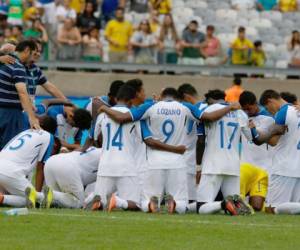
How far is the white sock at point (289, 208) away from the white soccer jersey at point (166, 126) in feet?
4.44

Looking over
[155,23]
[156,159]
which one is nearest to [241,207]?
[156,159]

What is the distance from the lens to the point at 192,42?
28328mm

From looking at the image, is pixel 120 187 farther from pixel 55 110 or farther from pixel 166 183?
pixel 55 110

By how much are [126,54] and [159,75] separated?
100 centimetres

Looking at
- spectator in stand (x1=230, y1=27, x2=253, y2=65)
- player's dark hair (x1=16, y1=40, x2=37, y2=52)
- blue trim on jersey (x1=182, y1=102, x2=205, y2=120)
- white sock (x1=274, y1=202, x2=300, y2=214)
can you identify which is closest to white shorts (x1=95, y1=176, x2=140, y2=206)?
blue trim on jersey (x1=182, y1=102, x2=205, y2=120)

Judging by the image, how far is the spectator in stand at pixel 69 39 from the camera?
91.6ft

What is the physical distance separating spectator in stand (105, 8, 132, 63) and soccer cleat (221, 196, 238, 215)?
1357 centimetres

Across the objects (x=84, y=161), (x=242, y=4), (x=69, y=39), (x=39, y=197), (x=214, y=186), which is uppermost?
(x=242, y=4)

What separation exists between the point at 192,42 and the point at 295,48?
2585mm

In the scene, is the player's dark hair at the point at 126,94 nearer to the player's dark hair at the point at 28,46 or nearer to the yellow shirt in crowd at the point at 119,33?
the player's dark hair at the point at 28,46

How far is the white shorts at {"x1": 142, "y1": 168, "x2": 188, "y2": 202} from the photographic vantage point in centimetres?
1559

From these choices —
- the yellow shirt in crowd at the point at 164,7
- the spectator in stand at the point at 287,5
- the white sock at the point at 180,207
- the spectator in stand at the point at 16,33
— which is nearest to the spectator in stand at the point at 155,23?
the yellow shirt in crowd at the point at 164,7

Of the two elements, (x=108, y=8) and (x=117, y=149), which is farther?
(x=108, y=8)

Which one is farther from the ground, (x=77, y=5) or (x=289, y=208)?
(x=77, y=5)
